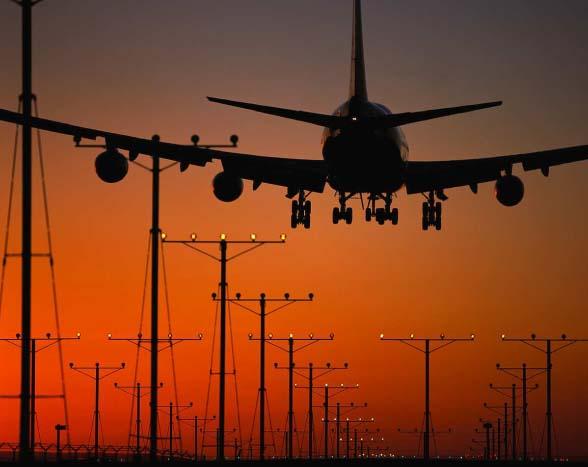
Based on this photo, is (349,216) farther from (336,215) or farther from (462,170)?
(462,170)

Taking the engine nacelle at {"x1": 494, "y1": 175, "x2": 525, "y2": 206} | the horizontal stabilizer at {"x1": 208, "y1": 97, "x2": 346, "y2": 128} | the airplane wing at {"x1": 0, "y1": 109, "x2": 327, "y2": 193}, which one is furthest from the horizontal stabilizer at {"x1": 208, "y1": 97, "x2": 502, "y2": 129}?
the engine nacelle at {"x1": 494, "y1": 175, "x2": 525, "y2": 206}

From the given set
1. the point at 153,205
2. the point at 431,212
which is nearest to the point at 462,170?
the point at 431,212

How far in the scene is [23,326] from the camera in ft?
124

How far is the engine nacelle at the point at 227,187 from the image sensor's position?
7169 centimetres

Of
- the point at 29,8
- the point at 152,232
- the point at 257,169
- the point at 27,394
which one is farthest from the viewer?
the point at 257,169

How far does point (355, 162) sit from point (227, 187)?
27.5 feet

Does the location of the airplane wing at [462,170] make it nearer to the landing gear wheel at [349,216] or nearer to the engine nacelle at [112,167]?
the landing gear wheel at [349,216]

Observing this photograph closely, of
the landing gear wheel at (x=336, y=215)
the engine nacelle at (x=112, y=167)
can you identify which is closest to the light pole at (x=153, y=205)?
the engine nacelle at (x=112, y=167)

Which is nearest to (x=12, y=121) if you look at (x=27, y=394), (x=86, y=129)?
(x=86, y=129)

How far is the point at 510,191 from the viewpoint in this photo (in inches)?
2854

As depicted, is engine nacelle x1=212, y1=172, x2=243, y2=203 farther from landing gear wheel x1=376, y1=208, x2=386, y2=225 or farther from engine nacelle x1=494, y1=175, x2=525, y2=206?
engine nacelle x1=494, y1=175, x2=525, y2=206

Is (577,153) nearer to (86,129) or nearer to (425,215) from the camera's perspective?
(425,215)

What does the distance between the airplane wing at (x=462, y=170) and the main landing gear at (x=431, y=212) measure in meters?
1.43

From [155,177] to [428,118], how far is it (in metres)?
10.6
